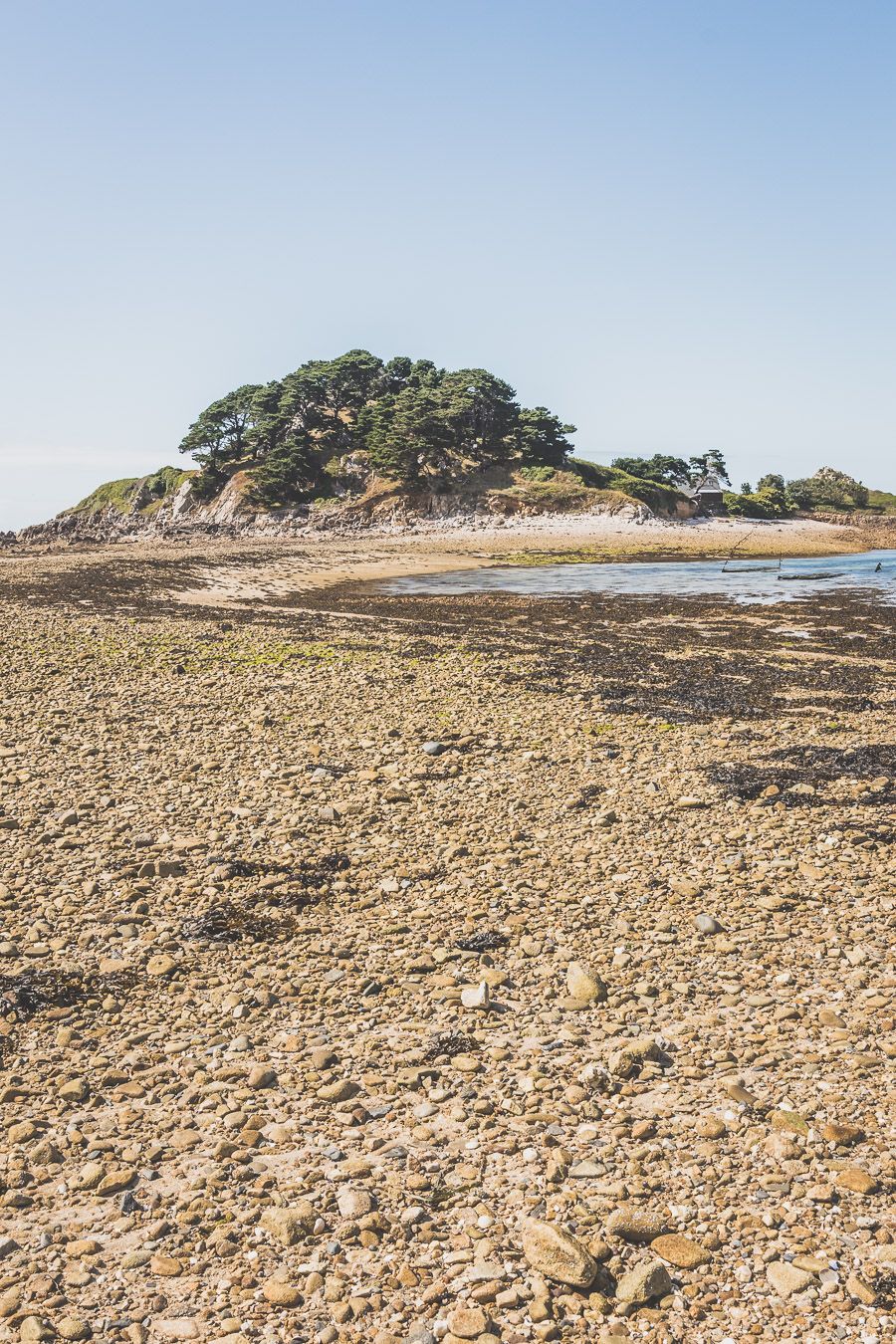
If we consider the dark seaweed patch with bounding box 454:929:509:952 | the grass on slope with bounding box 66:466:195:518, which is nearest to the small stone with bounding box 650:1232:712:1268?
the dark seaweed patch with bounding box 454:929:509:952

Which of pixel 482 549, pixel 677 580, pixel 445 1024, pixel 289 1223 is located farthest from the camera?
pixel 482 549

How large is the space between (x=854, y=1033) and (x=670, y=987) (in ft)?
4.52

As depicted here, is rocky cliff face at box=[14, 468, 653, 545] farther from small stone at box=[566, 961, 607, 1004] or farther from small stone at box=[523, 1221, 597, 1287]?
small stone at box=[523, 1221, 597, 1287]

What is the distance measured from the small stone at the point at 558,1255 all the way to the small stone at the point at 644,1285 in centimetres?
16

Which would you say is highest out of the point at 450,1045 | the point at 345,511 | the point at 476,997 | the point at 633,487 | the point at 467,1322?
the point at 633,487

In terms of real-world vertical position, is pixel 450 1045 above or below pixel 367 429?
below

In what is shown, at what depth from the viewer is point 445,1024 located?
6746mm

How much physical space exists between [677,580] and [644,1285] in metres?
41.3

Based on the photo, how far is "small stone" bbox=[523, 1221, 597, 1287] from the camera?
14.5 ft

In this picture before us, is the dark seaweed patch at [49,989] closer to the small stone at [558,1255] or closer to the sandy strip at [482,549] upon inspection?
the small stone at [558,1255]

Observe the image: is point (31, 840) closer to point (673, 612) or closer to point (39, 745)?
point (39, 745)

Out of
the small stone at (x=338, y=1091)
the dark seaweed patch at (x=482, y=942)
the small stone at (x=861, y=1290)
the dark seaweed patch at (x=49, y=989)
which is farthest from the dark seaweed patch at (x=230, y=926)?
the small stone at (x=861, y=1290)

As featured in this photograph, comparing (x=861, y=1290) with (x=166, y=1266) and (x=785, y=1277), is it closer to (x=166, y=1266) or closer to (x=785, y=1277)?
→ (x=785, y=1277)

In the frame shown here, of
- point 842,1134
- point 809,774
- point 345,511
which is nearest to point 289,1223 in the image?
point 842,1134
